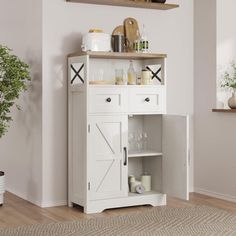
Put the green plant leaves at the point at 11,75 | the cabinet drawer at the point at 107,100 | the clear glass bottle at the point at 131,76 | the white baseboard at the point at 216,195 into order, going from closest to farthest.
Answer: the cabinet drawer at the point at 107,100 < the green plant leaves at the point at 11,75 < the clear glass bottle at the point at 131,76 < the white baseboard at the point at 216,195

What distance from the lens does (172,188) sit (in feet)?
17.2

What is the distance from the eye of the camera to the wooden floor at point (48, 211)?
471 cm

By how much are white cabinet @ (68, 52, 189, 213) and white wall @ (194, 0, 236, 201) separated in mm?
649

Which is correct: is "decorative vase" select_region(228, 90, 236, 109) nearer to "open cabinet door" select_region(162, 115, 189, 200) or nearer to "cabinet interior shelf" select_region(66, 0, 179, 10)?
"open cabinet door" select_region(162, 115, 189, 200)

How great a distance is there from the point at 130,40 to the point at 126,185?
4.47ft

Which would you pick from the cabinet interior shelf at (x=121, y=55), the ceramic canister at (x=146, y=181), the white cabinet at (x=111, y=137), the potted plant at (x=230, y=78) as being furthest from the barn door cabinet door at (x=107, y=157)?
the potted plant at (x=230, y=78)

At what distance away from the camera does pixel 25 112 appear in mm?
5574

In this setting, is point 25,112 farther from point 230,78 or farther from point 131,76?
point 230,78

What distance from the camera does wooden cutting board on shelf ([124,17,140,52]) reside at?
5414 mm

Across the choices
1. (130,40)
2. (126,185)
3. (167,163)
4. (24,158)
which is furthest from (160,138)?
(24,158)

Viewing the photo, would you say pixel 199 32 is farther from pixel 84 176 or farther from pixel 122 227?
pixel 122 227

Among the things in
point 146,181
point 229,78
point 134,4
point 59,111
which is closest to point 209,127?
point 229,78

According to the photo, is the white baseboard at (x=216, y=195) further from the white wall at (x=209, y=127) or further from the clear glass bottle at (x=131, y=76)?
the clear glass bottle at (x=131, y=76)

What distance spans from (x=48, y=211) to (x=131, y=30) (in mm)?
1852
